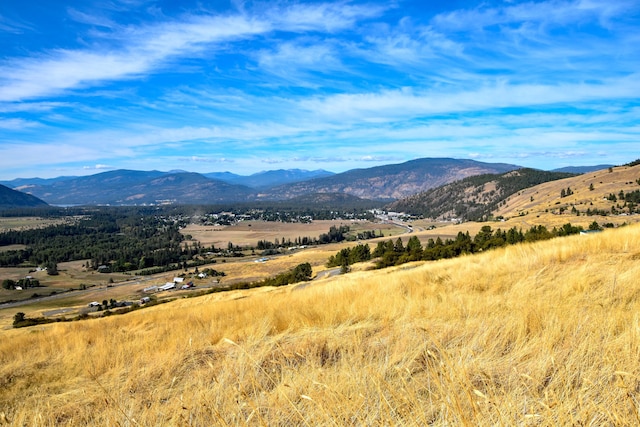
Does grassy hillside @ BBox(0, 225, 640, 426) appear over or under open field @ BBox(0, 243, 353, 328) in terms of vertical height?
over

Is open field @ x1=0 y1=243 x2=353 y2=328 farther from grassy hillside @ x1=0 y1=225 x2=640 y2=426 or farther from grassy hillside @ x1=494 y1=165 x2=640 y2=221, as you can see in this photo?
grassy hillside @ x1=494 y1=165 x2=640 y2=221

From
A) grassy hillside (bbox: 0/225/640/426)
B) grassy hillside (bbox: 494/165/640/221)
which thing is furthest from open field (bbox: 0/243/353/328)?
grassy hillside (bbox: 494/165/640/221)

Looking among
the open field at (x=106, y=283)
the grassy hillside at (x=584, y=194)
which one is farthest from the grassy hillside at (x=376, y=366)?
the grassy hillside at (x=584, y=194)

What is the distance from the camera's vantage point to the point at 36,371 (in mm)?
5730

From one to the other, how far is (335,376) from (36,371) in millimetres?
5366

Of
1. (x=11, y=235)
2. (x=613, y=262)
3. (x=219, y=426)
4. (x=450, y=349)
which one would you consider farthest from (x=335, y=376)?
(x=11, y=235)

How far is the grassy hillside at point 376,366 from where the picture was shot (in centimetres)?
245

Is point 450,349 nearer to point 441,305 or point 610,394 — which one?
point 610,394

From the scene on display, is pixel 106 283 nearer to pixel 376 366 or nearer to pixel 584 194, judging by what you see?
pixel 376 366

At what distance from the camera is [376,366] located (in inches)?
139

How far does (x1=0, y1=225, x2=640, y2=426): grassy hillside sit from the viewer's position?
2.45 meters

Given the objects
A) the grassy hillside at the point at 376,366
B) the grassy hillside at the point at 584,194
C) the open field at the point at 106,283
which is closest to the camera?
the grassy hillside at the point at 376,366

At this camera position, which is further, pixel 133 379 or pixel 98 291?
pixel 98 291

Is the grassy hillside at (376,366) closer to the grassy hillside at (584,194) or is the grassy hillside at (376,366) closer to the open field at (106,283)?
the open field at (106,283)
